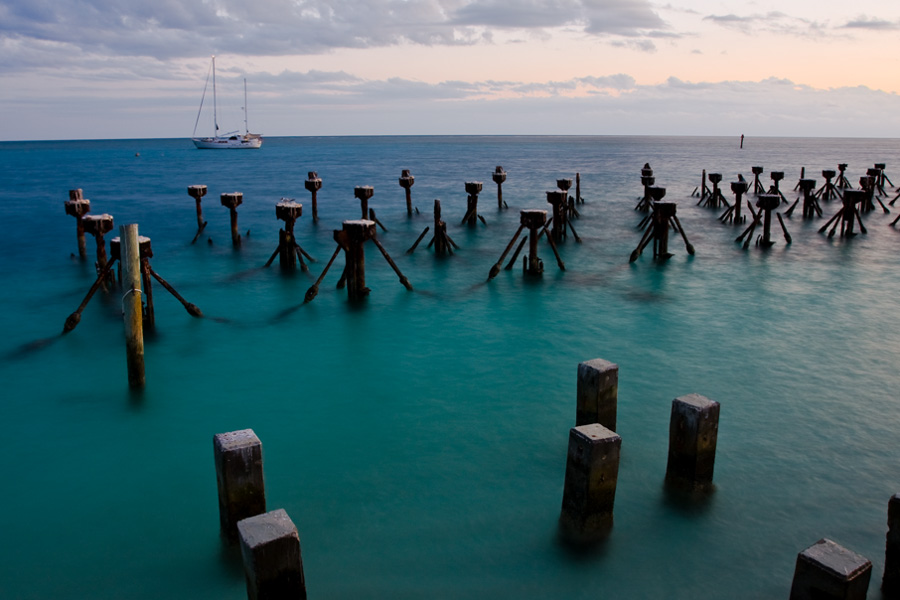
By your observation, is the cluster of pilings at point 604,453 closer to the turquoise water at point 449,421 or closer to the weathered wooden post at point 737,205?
the turquoise water at point 449,421

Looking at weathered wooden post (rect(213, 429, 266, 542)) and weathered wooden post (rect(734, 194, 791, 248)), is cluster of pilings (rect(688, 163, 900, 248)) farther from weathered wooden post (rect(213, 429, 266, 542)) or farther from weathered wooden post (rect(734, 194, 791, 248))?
weathered wooden post (rect(213, 429, 266, 542))

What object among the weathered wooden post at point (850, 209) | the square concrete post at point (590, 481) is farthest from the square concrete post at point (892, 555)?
the weathered wooden post at point (850, 209)

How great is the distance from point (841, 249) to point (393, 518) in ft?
62.5

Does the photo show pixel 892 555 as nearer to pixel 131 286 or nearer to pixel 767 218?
pixel 131 286

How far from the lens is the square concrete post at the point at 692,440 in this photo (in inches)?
242

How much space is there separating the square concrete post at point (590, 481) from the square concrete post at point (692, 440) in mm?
870

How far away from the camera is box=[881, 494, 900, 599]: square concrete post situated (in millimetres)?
4734

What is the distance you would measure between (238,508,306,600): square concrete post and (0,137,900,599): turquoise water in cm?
122

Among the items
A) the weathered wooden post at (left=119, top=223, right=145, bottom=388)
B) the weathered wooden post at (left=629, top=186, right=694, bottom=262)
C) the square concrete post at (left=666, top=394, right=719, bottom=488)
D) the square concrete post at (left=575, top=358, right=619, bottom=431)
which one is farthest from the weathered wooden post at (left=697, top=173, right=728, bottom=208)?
the weathered wooden post at (left=119, top=223, right=145, bottom=388)

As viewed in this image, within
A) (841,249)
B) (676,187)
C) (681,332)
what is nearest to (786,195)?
(676,187)

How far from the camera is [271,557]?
4227mm

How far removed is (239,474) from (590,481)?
282cm

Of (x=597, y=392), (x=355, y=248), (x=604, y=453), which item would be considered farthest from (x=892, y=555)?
(x=355, y=248)

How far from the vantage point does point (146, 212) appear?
3225 centimetres
